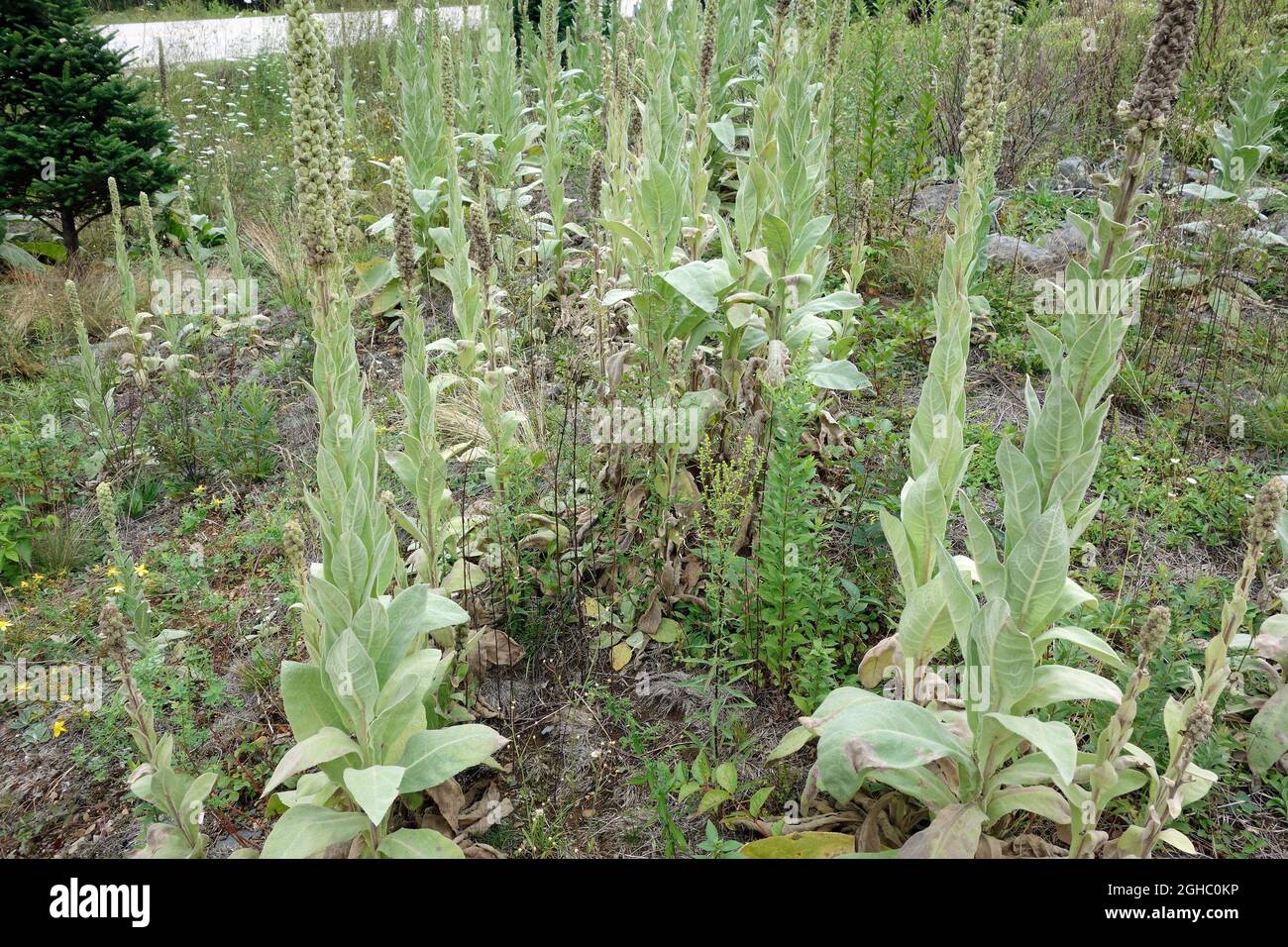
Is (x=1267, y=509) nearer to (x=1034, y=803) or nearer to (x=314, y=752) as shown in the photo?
(x=1034, y=803)

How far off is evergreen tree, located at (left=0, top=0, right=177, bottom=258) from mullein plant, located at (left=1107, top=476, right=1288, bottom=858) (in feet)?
27.2

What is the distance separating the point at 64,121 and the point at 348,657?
7.34 m

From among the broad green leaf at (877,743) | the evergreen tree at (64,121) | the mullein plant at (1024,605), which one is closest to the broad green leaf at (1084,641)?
the mullein plant at (1024,605)

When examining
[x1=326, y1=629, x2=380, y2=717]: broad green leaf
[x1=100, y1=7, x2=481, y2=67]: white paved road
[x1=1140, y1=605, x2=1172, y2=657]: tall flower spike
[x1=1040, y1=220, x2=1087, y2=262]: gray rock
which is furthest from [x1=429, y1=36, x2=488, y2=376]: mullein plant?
[x1=100, y1=7, x2=481, y2=67]: white paved road

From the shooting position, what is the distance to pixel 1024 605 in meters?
2.17

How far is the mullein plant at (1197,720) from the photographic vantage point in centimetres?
189

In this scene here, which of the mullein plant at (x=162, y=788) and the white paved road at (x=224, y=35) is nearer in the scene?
the mullein plant at (x=162, y=788)

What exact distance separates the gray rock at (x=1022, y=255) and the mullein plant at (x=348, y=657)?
16.9 ft

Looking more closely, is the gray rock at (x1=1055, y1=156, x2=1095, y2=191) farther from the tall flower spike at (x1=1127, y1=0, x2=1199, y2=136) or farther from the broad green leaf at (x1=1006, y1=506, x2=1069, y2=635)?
the broad green leaf at (x1=1006, y1=506, x2=1069, y2=635)

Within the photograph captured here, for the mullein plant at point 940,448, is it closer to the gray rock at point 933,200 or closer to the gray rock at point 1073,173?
the gray rock at point 933,200

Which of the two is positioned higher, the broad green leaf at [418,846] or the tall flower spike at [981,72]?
the tall flower spike at [981,72]

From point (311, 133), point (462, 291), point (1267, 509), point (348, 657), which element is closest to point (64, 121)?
point (462, 291)
